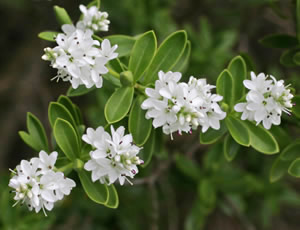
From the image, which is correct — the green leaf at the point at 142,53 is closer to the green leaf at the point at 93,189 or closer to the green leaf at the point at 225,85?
the green leaf at the point at 225,85

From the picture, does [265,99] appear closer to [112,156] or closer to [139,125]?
[139,125]

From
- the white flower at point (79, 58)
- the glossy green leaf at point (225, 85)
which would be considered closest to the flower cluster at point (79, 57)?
the white flower at point (79, 58)

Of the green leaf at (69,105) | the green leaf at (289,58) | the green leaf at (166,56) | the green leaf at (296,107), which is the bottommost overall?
the green leaf at (296,107)

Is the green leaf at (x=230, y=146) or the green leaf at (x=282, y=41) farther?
the green leaf at (x=282, y=41)

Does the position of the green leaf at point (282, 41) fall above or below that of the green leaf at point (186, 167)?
above

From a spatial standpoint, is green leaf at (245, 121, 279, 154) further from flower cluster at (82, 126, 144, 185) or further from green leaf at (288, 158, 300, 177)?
flower cluster at (82, 126, 144, 185)

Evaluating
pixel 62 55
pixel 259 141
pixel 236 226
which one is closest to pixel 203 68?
pixel 259 141

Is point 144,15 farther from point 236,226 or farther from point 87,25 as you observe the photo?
point 236,226
